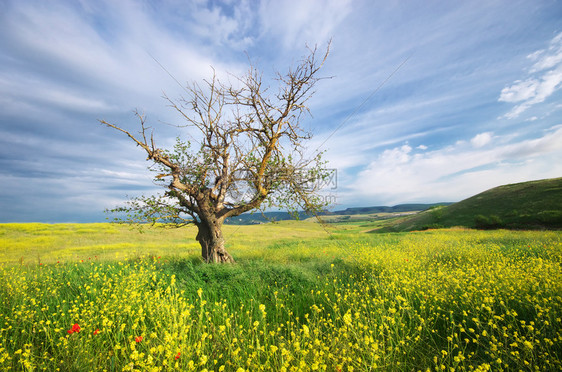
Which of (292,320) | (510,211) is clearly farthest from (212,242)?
(510,211)

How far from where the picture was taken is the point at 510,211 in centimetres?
4072

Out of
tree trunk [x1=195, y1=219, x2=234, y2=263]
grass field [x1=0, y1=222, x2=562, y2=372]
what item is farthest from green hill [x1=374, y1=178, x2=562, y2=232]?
tree trunk [x1=195, y1=219, x2=234, y2=263]

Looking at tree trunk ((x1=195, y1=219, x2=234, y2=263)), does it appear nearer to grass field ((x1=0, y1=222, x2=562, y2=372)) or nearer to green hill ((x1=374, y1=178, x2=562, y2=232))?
grass field ((x1=0, y1=222, x2=562, y2=372))

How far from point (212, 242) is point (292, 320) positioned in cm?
673

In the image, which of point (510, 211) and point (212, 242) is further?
point (510, 211)

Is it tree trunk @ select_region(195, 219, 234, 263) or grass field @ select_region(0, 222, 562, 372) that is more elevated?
tree trunk @ select_region(195, 219, 234, 263)

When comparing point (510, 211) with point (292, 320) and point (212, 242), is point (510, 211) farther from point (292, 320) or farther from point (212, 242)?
point (292, 320)

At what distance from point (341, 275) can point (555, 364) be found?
5.57 meters

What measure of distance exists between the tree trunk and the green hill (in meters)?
45.5

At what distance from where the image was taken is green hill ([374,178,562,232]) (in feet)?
115

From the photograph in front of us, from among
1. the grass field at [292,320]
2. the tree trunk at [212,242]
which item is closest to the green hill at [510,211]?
the grass field at [292,320]

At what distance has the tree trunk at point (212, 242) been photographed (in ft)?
33.7

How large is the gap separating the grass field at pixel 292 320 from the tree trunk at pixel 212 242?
4.49 feet

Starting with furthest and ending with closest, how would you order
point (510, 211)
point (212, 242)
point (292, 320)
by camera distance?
point (510, 211), point (212, 242), point (292, 320)
